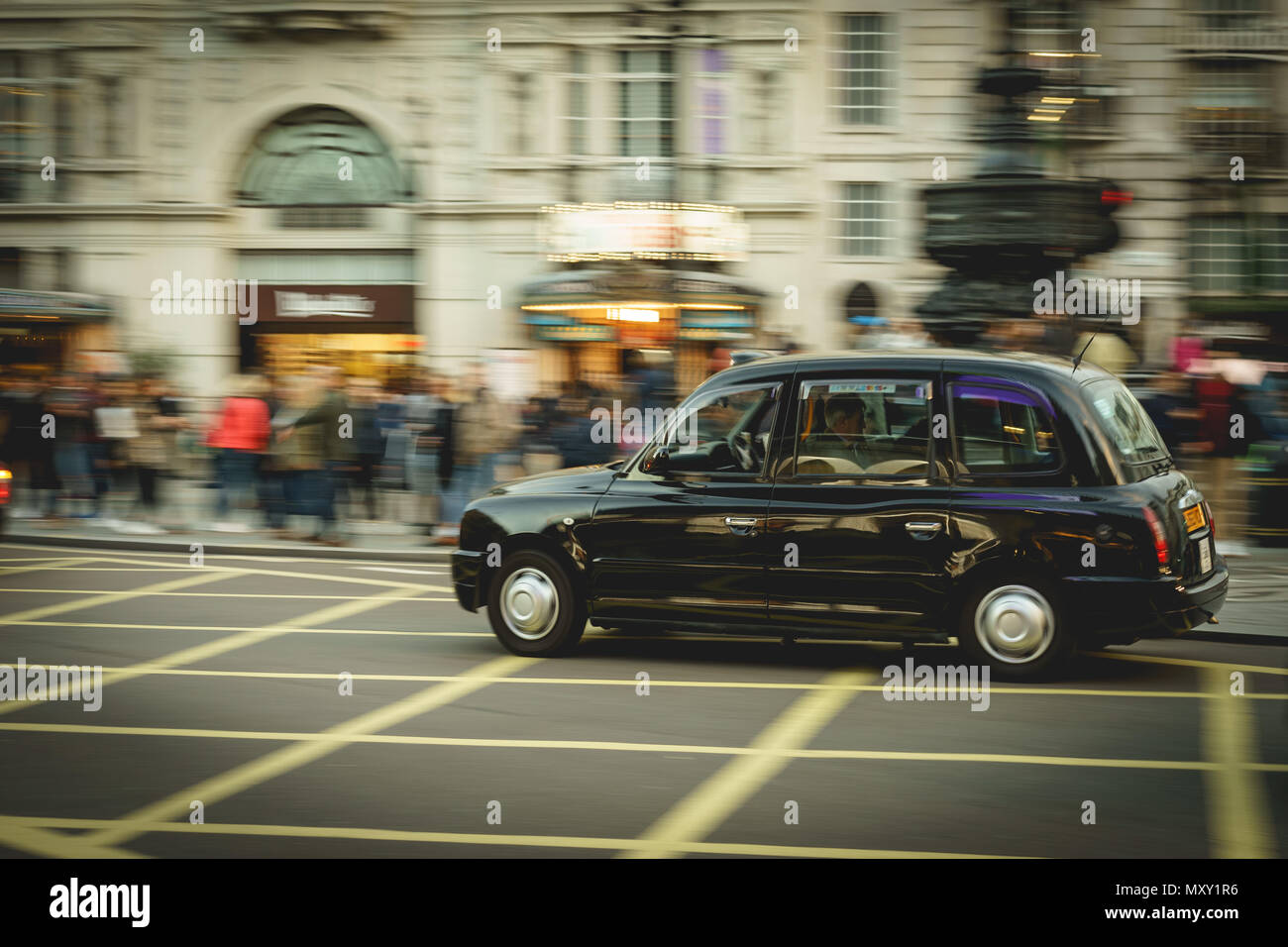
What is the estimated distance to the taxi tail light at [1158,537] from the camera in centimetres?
788

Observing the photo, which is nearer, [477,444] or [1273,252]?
[477,444]

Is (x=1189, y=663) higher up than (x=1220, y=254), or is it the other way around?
(x=1220, y=254)

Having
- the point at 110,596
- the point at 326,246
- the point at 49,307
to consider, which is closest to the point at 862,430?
the point at 110,596

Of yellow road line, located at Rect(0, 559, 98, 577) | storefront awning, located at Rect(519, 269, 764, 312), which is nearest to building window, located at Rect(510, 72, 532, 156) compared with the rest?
storefront awning, located at Rect(519, 269, 764, 312)

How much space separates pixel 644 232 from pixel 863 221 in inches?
164

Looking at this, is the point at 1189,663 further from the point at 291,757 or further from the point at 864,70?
the point at 864,70

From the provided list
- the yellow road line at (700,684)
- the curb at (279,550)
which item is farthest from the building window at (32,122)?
the yellow road line at (700,684)

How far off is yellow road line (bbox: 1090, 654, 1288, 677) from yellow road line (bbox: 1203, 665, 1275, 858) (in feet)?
1.81

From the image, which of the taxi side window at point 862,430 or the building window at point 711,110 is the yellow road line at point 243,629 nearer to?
the taxi side window at point 862,430

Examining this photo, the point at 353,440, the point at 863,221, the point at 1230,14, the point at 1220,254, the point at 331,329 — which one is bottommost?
the point at 353,440

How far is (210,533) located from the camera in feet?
55.8

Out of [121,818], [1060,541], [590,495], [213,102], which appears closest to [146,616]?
[590,495]

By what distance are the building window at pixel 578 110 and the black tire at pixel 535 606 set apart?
72.2ft

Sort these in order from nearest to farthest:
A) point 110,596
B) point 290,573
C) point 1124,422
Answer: point 1124,422 < point 110,596 < point 290,573
